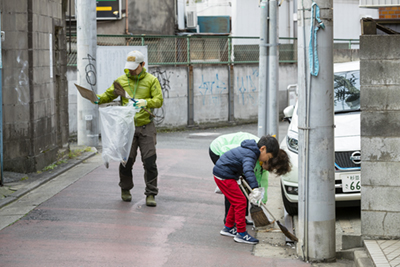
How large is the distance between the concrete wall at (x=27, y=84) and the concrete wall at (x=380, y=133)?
18.3ft

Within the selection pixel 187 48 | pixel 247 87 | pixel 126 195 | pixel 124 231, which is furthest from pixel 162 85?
pixel 124 231

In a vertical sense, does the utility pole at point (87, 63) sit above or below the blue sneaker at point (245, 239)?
above

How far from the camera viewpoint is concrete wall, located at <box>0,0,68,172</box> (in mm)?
8859

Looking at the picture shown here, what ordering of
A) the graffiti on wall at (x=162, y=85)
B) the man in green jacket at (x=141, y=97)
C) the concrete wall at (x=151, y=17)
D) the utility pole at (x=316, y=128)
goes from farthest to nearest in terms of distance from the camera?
the concrete wall at (x=151, y=17) → the graffiti on wall at (x=162, y=85) → the man in green jacket at (x=141, y=97) → the utility pole at (x=316, y=128)

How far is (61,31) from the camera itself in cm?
1111

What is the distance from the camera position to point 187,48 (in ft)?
59.0

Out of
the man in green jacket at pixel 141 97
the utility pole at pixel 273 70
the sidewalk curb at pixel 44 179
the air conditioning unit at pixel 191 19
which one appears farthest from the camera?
the air conditioning unit at pixel 191 19

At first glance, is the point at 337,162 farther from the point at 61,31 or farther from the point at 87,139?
the point at 87,139

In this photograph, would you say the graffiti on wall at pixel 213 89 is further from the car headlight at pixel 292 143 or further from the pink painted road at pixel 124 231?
the car headlight at pixel 292 143

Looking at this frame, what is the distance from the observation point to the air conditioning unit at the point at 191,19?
23578mm

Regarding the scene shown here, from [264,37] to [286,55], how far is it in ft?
41.4

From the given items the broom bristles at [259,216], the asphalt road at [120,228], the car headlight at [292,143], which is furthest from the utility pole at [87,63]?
the broom bristles at [259,216]

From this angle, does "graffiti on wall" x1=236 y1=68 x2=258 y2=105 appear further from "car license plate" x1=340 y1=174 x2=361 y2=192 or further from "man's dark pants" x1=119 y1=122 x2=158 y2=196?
"car license plate" x1=340 y1=174 x2=361 y2=192

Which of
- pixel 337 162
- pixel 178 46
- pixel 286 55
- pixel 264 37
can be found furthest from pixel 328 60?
pixel 286 55
